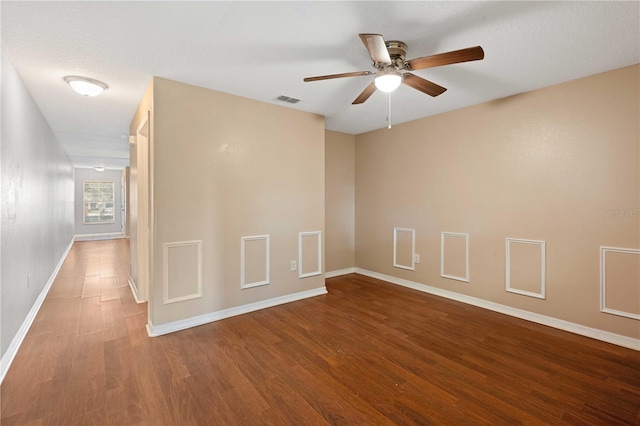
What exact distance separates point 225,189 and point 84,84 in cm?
161

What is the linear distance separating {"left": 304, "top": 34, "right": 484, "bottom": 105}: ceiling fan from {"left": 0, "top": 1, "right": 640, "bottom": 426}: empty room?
24 millimetres

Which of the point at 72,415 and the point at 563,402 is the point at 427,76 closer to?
the point at 563,402

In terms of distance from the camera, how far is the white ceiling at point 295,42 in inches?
71.6

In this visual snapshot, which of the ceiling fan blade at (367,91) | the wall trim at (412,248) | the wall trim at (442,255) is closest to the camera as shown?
the ceiling fan blade at (367,91)

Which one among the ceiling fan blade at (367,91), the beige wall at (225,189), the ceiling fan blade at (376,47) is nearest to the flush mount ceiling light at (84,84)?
the beige wall at (225,189)

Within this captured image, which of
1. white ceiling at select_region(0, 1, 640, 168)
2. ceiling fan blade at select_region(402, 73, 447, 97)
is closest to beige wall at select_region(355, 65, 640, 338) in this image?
white ceiling at select_region(0, 1, 640, 168)

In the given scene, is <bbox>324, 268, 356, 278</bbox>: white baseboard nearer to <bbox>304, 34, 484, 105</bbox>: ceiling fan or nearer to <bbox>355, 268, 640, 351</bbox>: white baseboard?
<bbox>355, 268, 640, 351</bbox>: white baseboard

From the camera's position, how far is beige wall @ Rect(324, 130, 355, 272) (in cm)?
503

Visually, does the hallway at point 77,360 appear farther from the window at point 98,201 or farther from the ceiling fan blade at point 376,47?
the window at point 98,201

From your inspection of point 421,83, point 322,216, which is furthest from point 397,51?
point 322,216

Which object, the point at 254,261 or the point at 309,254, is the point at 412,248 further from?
the point at 254,261

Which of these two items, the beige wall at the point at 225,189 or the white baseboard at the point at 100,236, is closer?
the beige wall at the point at 225,189

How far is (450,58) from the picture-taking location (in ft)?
6.27

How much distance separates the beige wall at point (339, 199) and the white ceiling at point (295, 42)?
1736 mm
